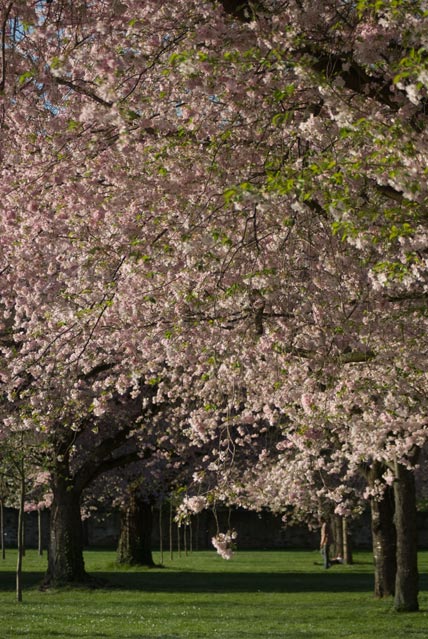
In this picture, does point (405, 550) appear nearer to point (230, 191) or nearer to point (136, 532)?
point (230, 191)

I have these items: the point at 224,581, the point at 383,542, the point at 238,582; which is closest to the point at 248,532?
the point at 224,581

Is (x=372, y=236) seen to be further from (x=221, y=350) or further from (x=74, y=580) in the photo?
(x=74, y=580)

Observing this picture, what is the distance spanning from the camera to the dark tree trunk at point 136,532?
103 feet

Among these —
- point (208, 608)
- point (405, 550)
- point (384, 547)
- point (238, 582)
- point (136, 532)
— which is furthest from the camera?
point (136, 532)

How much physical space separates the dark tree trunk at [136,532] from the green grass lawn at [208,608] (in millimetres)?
662

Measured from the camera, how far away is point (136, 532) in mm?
32219

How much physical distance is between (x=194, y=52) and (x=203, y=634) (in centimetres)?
1044

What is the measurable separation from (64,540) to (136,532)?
7522mm

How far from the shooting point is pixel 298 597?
920 inches

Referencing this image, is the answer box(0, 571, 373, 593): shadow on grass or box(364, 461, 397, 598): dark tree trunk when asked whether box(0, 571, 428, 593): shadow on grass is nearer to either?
box(0, 571, 373, 593): shadow on grass

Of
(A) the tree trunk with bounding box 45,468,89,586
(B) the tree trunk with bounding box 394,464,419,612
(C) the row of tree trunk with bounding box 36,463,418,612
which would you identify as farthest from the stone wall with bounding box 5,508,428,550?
(B) the tree trunk with bounding box 394,464,419,612

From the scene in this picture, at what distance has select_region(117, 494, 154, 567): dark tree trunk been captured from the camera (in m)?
31.4

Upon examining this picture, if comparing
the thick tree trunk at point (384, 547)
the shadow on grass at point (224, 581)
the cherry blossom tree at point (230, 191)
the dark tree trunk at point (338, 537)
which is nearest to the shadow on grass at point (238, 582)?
the shadow on grass at point (224, 581)

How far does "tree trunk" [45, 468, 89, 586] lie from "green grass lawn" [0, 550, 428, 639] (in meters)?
0.71
